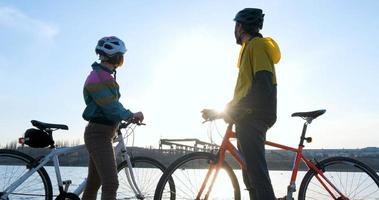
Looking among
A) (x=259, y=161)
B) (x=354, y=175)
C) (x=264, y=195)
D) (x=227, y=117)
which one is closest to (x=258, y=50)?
(x=227, y=117)

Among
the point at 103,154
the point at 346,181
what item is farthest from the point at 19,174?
the point at 346,181

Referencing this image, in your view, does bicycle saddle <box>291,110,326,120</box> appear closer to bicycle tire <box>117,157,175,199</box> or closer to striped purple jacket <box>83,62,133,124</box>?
bicycle tire <box>117,157,175,199</box>

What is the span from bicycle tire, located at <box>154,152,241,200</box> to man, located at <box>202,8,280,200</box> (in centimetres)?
29

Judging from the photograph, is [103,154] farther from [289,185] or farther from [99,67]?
[289,185]

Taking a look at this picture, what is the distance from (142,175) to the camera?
264 inches

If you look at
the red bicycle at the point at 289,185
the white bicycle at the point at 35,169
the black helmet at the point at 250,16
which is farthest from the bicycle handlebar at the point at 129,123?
the black helmet at the point at 250,16

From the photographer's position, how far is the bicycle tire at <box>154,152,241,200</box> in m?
5.11

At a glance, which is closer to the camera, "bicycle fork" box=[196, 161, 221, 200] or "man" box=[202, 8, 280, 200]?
"man" box=[202, 8, 280, 200]

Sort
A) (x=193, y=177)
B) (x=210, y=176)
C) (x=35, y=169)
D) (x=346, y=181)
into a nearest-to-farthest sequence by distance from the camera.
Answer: (x=210, y=176) < (x=193, y=177) < (x=35, y=169) < (x=346, y=181)

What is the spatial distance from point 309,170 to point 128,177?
7.66ft

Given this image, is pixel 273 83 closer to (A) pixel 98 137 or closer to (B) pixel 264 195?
(B) pixel 264 195

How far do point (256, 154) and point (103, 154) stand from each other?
1712mm

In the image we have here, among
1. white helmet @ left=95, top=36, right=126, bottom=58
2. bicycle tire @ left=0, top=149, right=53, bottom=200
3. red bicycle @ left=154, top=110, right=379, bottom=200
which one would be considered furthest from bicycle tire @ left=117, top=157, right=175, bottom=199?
white helmet @ left=95, top=36, right=126, bottom=58

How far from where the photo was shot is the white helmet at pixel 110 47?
5.74 m
